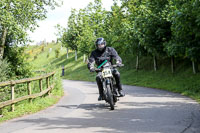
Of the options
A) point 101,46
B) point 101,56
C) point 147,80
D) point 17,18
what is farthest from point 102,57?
point 147,80

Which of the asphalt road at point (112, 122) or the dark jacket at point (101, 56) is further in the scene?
the dark jacket at point (101, 56)

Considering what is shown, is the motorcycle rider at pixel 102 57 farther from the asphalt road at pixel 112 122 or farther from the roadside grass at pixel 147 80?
the roadside grass at pixel 147 80

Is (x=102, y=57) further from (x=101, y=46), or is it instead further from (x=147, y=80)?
(x=147, y=80)

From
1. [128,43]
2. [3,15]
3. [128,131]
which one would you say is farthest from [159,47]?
[128,131]

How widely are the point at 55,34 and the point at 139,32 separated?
3290 cm

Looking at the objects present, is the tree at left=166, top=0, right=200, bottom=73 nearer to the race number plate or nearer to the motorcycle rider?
the motorcycle rider

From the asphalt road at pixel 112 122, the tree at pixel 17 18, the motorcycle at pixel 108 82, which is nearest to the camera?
the asphalt road at pixel 112 122

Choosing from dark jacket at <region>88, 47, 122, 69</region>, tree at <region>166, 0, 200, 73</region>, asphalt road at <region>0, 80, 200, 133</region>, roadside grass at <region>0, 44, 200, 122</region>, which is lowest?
asphalt road at <region>0, 80, 200, 133</region>

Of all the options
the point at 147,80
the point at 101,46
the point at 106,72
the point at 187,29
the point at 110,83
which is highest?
the point at 187,29

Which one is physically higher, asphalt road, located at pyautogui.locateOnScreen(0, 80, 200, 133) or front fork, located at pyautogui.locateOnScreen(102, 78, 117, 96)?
front fork, located at pyautogui.locateOnScreen(102, 78, 117, 96)

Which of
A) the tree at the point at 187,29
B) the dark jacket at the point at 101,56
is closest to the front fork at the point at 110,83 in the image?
the dark jacket at the point at 101,56

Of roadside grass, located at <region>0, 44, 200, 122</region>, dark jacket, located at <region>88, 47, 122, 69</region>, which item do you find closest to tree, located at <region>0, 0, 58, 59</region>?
roadside grass, located at <region>0, 44, 200, 122</region>

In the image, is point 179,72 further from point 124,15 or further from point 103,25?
point 103,25

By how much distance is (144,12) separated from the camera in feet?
77.7
